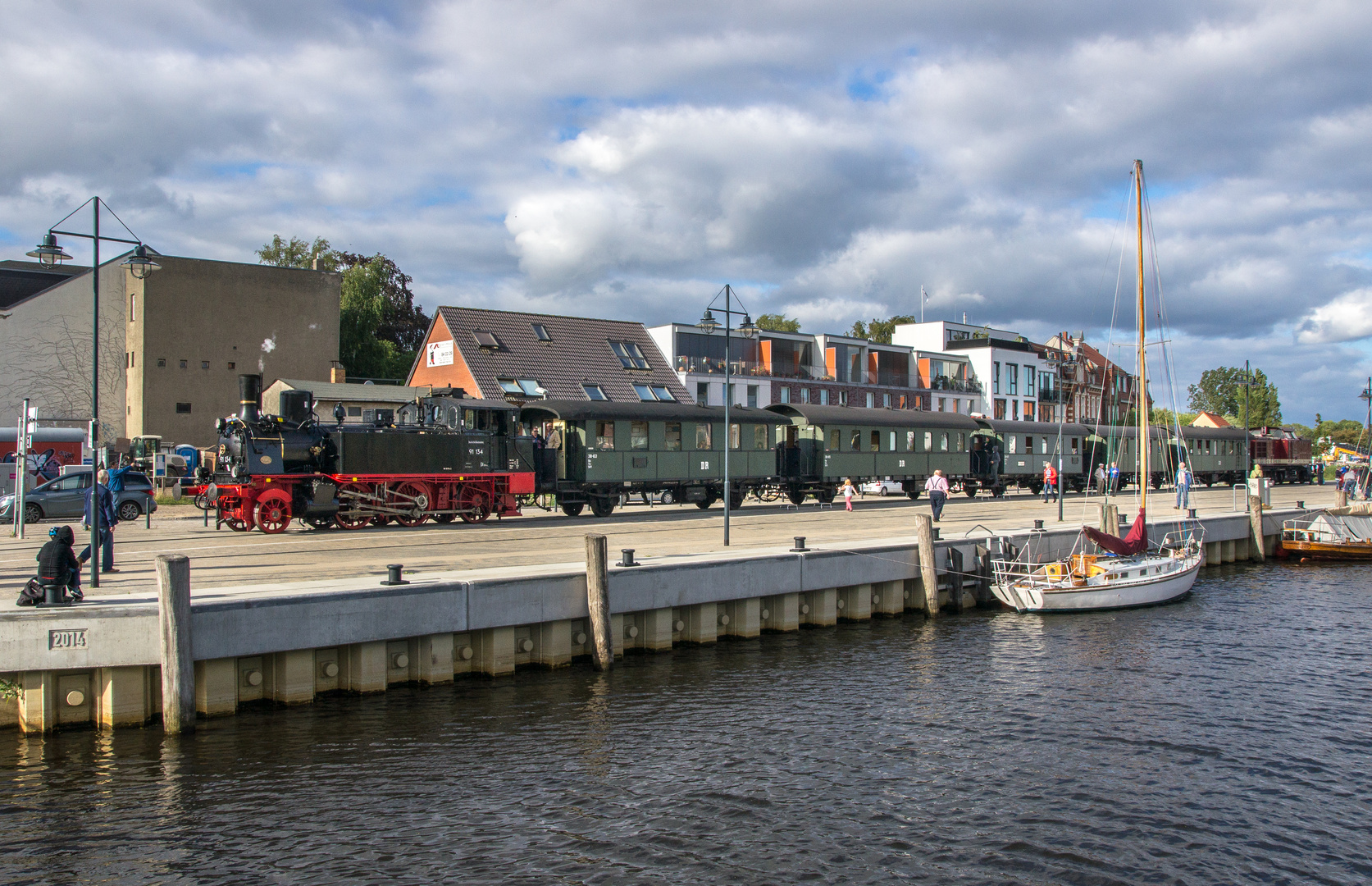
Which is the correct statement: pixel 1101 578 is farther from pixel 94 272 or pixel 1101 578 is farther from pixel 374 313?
pixel 374 313

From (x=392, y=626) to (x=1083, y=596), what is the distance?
1461 centimetres

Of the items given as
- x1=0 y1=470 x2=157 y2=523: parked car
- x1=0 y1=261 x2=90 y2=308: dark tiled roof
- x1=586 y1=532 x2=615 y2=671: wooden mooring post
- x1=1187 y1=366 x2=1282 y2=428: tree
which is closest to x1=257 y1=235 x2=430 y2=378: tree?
x1=0 y1=261 x2=90 y2=308: dark tiled roof

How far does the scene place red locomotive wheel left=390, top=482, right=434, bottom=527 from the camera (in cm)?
2506

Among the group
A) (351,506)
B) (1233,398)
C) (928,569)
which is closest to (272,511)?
(351,506)

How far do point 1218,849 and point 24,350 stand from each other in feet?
174

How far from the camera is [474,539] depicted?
2141cm

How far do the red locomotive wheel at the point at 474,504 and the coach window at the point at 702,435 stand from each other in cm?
845

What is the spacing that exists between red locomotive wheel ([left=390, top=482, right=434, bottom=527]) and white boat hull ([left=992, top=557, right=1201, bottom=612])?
47.0ft

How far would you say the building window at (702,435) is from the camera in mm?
32688

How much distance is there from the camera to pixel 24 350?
46.5 meters

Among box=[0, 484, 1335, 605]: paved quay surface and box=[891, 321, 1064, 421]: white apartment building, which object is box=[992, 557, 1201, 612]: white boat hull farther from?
box=[891, 321, 1064, 421]: white apartment building

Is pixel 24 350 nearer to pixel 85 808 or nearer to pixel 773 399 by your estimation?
pixel 773 399

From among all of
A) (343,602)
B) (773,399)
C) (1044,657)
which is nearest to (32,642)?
(343,602)

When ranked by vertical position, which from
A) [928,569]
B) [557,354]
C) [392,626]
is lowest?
[928,569]
